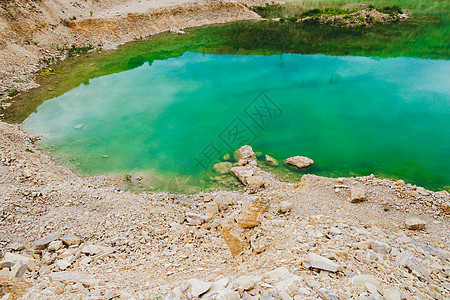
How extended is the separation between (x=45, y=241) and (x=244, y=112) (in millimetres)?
11282

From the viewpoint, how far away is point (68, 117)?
47.8 feet

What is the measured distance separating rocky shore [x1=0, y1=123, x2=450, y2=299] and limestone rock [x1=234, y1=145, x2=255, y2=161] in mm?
1028

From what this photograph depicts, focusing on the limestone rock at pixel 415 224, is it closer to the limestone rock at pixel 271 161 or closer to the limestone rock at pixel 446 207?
the limestone rock at pixel 446 207

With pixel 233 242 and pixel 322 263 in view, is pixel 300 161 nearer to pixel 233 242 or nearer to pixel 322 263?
pixel 233 242

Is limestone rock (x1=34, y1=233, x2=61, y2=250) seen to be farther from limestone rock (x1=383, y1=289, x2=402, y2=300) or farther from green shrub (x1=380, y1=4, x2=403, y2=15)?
green shrub (x1=380, y1=4, x2=403, y2=15)

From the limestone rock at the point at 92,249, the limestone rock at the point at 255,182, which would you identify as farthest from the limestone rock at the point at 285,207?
the limestone rock at the point at 92,249

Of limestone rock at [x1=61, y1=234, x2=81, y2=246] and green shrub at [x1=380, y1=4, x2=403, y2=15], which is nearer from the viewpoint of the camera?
limestone rock at [x1=61, y1=234, x2=81, y2=246]

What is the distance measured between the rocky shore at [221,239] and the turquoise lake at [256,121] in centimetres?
172

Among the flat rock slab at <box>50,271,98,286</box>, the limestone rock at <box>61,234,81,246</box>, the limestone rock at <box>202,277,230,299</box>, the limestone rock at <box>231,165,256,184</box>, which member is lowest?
the limestone rock at <box>231,165,256,184</box>

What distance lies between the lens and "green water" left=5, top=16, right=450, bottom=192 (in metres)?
11.4

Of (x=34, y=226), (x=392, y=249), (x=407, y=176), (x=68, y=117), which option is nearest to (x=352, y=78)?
(x=407, y=176)

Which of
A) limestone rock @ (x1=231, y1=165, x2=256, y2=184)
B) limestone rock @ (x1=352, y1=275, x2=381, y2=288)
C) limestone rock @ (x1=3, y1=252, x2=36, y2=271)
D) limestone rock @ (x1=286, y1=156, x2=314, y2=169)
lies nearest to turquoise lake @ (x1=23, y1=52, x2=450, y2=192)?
limestone rock @ (x1=286, y1=156, x2=314, y2=169)

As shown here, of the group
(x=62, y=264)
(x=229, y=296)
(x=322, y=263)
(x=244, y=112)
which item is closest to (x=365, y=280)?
(x=322, y=263)

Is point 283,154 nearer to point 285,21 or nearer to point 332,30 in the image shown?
point 332,30
